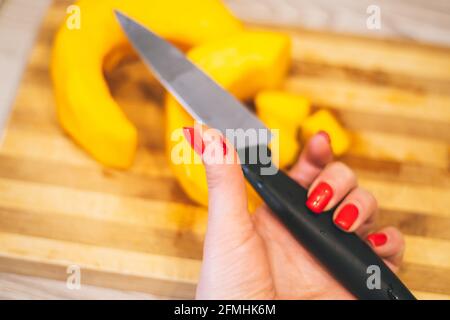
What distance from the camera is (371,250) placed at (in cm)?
99

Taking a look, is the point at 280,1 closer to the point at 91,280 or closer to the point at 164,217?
the point at 164,217

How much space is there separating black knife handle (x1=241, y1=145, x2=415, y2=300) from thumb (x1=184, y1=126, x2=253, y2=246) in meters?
0.08

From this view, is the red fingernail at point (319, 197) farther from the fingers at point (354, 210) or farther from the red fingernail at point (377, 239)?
the red fingernail at point (377, 239)

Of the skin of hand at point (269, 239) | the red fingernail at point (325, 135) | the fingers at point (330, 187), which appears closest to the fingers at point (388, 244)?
the skin of hand at point (269, 239)

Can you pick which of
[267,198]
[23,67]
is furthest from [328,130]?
[23,67]

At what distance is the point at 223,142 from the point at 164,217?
35 cm

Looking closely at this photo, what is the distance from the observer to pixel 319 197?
3.37 feet

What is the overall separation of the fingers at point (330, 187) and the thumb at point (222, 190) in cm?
14

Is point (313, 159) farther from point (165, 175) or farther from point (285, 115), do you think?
point (165, 175)

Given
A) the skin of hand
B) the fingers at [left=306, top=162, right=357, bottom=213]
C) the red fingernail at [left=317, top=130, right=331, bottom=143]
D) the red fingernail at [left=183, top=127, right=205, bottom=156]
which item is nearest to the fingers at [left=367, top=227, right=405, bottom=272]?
the skin of hand

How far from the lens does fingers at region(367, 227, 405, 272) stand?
1.07 m

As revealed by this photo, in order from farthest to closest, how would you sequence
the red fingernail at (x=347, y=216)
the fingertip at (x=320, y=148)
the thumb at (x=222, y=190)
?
the fingertip at (x=320, y=148) < the red fingernail at (x=347, y=216) < the thumb at (x=222, y=190)

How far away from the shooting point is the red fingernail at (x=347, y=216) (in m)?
1.01
